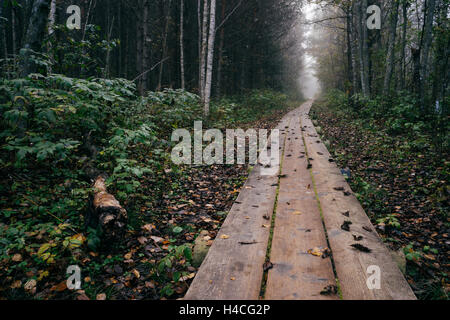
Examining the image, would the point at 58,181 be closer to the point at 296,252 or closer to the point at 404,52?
the point at 296,252

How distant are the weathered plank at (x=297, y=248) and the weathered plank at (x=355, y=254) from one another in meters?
0.10

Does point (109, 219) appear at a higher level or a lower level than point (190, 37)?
lower

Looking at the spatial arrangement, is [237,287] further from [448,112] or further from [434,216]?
[448,112]

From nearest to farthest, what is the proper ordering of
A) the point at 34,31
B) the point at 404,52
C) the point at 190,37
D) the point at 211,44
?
the point at 34,31 → the point at 211,44 → the point at 404,52 → the point at 190,37

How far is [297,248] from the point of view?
7.25 feet

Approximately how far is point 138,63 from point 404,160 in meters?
10.5

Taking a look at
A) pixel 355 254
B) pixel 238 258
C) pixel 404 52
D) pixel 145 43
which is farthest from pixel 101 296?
pixel 404 52

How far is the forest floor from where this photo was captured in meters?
2.20

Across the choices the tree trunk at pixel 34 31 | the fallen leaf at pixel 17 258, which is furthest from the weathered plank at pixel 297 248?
the tree trunk at pixel 34 31

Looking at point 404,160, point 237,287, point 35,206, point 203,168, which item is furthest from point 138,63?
point 237,287

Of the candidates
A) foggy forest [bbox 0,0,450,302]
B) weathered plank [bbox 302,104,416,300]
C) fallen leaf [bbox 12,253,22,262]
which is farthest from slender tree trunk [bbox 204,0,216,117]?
fallen leaf [bbox 12,253,22,262]

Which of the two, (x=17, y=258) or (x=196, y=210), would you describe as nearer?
(x=17, y=258)

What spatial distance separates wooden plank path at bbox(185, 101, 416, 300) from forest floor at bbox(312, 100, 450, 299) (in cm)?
38

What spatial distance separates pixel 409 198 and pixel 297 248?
2.67 metres
